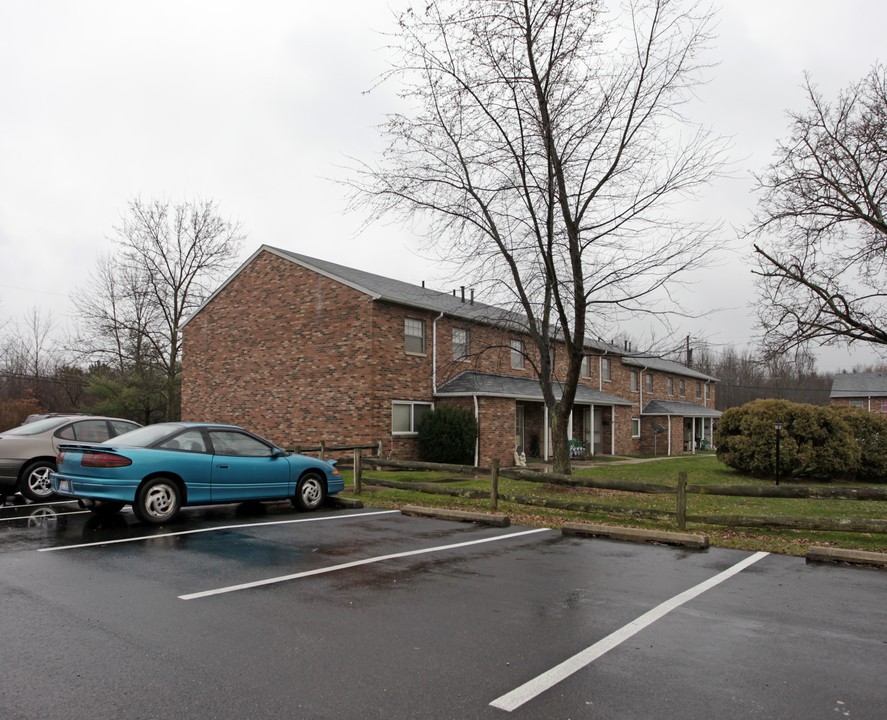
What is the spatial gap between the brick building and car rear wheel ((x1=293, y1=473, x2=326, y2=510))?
705 centimetres

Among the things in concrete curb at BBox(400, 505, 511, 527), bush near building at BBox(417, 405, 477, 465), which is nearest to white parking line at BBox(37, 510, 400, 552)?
concrete curb at BBox(400, 505, 511, 527)

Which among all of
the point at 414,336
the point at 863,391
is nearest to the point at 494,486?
the point at 414,336

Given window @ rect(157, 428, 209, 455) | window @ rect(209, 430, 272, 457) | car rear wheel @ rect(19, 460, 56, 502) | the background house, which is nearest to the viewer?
window @ rect(157, 428, 209, 455)

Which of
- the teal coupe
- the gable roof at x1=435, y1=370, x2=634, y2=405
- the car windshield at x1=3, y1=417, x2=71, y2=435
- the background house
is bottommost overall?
the teal coupe

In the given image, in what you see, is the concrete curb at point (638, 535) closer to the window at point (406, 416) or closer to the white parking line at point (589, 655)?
the white parking line at point (589, 655)

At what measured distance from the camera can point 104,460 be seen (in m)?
8.64

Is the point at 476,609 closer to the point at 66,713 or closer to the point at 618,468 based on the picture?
the point at 66,713

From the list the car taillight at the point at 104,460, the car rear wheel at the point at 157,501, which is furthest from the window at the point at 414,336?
the car taillight at the point at 104,460

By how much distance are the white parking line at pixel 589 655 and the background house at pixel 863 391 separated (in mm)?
53047

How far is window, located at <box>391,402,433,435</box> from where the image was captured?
69.1 ft

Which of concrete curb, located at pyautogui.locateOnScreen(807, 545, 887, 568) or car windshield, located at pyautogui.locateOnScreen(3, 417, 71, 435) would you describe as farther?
car windshield, located at pyautogui.locateOnScreen(3, 417, 71, 435)

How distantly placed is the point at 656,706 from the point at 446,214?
1297 cm

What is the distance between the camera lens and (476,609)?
5.37 metres

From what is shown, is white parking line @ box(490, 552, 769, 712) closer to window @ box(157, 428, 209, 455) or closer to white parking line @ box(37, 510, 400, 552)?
white parking line @ box(37, 510, 400, 552)
